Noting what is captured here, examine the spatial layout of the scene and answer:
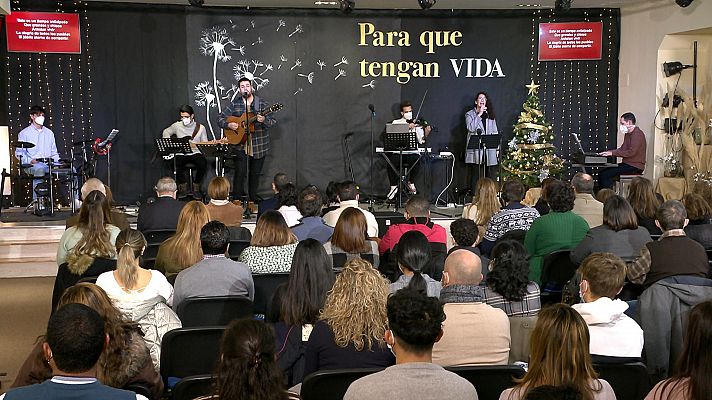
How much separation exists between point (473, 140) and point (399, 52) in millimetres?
2198

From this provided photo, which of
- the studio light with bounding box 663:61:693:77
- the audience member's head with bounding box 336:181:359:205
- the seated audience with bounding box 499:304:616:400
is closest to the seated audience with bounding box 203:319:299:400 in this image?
the seated audience with bounding box 499:304:616:400

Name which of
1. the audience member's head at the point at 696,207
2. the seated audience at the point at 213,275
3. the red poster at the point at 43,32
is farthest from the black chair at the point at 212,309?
the red poster at the point at 43,32

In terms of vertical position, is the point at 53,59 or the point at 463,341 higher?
the point at 53,59

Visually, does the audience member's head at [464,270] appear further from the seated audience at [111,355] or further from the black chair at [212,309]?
the seated audience at [111,355]

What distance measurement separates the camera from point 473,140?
495 inches

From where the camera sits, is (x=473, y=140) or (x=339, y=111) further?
(x=339, y=111)

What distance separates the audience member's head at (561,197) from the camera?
633 centimetres

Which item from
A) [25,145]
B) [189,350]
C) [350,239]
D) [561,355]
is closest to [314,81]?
[25,145]

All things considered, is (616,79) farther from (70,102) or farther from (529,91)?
(70,102)

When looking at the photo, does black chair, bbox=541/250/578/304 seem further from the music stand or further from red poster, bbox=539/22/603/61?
red poster, bbox=539/22/603/61

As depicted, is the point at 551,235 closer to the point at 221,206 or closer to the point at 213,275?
the point at 213,275

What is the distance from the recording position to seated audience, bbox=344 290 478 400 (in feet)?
8.63

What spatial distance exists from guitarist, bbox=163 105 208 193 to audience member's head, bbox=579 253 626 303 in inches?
344

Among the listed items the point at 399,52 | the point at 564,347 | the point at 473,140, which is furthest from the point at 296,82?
the point at 564,347
